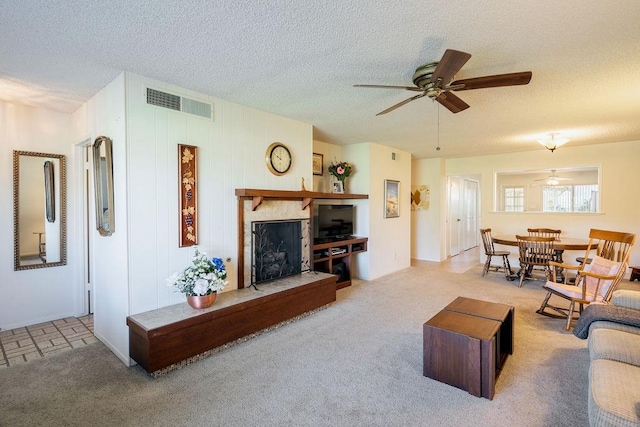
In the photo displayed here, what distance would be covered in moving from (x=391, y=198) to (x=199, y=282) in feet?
13.7

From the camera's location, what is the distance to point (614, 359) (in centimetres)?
185

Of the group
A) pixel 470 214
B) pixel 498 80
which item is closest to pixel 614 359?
pixel 498 80

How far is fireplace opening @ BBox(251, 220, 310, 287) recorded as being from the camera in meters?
3.61

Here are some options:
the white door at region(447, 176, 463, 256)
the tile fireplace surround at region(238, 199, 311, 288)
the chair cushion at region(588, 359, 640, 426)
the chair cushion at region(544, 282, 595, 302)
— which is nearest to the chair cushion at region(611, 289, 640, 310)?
the chair cushion at region(544, 282, 595, 302)

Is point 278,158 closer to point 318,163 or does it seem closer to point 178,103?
point 178,103

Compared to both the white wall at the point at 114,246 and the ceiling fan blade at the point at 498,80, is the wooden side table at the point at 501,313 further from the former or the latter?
the white wall at the point at 114,246

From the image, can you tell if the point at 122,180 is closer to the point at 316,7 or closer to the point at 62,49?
the point at 62,49

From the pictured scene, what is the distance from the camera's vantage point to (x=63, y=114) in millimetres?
3656

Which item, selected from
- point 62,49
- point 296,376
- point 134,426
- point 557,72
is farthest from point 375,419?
point 62,49

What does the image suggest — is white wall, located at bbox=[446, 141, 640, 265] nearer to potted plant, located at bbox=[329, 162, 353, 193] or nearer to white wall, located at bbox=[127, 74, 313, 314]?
potted plant, located at bbox=[329, 162, 353, 193]

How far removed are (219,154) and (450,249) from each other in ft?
21.5

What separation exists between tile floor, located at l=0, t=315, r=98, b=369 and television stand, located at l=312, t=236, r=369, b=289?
276 cm

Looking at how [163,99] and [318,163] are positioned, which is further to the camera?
[318,163]

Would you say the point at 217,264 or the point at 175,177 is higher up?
the point at 175,177
